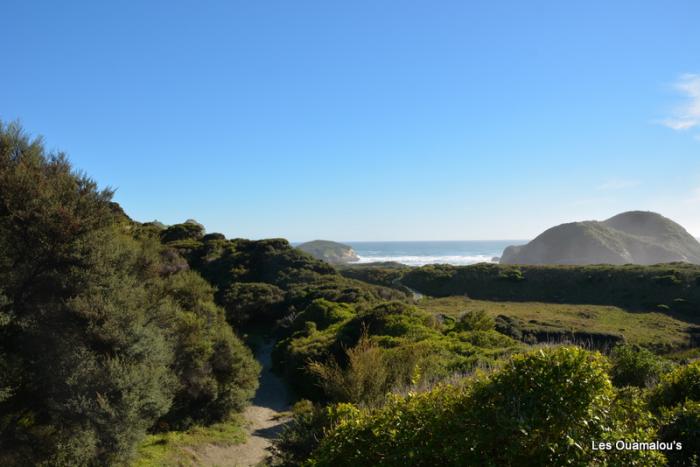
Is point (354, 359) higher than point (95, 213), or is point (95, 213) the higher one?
point (95, 213)

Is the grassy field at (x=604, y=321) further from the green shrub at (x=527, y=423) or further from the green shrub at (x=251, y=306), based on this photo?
the green shrub at (x=527, y=423)

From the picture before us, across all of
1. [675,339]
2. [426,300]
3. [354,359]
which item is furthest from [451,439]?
[426,300]

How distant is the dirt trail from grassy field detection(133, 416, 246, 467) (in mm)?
269

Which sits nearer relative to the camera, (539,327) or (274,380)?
(274,380)

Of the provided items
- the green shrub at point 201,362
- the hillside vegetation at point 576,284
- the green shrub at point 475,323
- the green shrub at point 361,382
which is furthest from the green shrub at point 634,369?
the hillside vegetation at point 576,284

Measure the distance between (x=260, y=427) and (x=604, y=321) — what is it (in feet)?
90.3

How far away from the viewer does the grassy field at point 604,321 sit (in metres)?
24.0

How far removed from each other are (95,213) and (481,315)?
702 inches

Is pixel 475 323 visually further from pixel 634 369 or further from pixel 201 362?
pixel 201 362

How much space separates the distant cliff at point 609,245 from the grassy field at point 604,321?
2504 inches

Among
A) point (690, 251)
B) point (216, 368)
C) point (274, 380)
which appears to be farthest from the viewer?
point (690, 251)

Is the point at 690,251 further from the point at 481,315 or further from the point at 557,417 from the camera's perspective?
the point at 557,417

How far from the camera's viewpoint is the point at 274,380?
65.9ft

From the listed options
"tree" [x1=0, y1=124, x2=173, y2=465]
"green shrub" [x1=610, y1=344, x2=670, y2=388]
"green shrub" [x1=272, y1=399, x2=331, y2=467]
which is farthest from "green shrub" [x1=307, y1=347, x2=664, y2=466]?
"tree" [x1=0, y1=124, x2=173, y2=465]
